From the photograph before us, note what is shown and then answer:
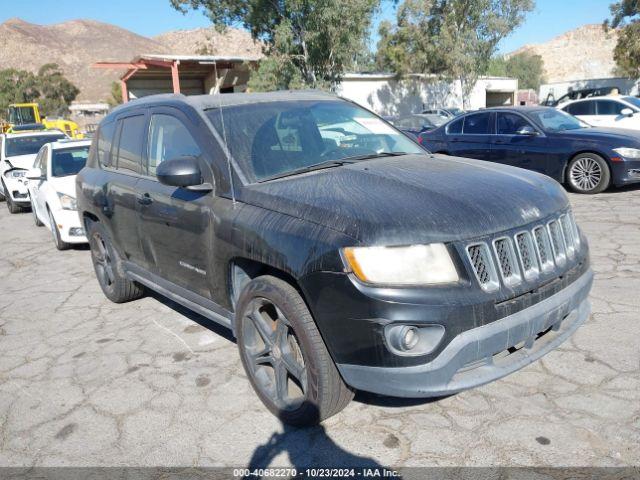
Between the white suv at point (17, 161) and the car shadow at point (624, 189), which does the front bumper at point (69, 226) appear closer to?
the white suv at point (17, 161)

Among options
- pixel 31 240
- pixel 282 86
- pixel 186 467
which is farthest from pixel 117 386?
pixel 282 86

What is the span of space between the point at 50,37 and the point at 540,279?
15012 centimetres

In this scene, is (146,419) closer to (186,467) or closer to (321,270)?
(186,467)

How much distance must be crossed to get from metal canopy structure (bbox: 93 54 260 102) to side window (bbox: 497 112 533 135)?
16.1m

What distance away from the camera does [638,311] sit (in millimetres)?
4254

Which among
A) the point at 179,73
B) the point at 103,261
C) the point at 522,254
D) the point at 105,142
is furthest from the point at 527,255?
the point at 179,73

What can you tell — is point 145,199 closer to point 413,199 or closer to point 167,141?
point 167,141

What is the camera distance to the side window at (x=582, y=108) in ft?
44.2

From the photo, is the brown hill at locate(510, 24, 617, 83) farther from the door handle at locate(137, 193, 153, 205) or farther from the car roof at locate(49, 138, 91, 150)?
the door handle at locate(137, 193, 153, 205)

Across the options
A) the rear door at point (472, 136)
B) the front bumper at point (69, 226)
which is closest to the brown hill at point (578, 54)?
the rear door at point (472, 136)

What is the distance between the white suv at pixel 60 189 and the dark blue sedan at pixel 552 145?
6.56 m

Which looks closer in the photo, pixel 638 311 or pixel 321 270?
pixel 321 270

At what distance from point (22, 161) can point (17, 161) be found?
109mm

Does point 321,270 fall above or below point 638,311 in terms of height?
above
